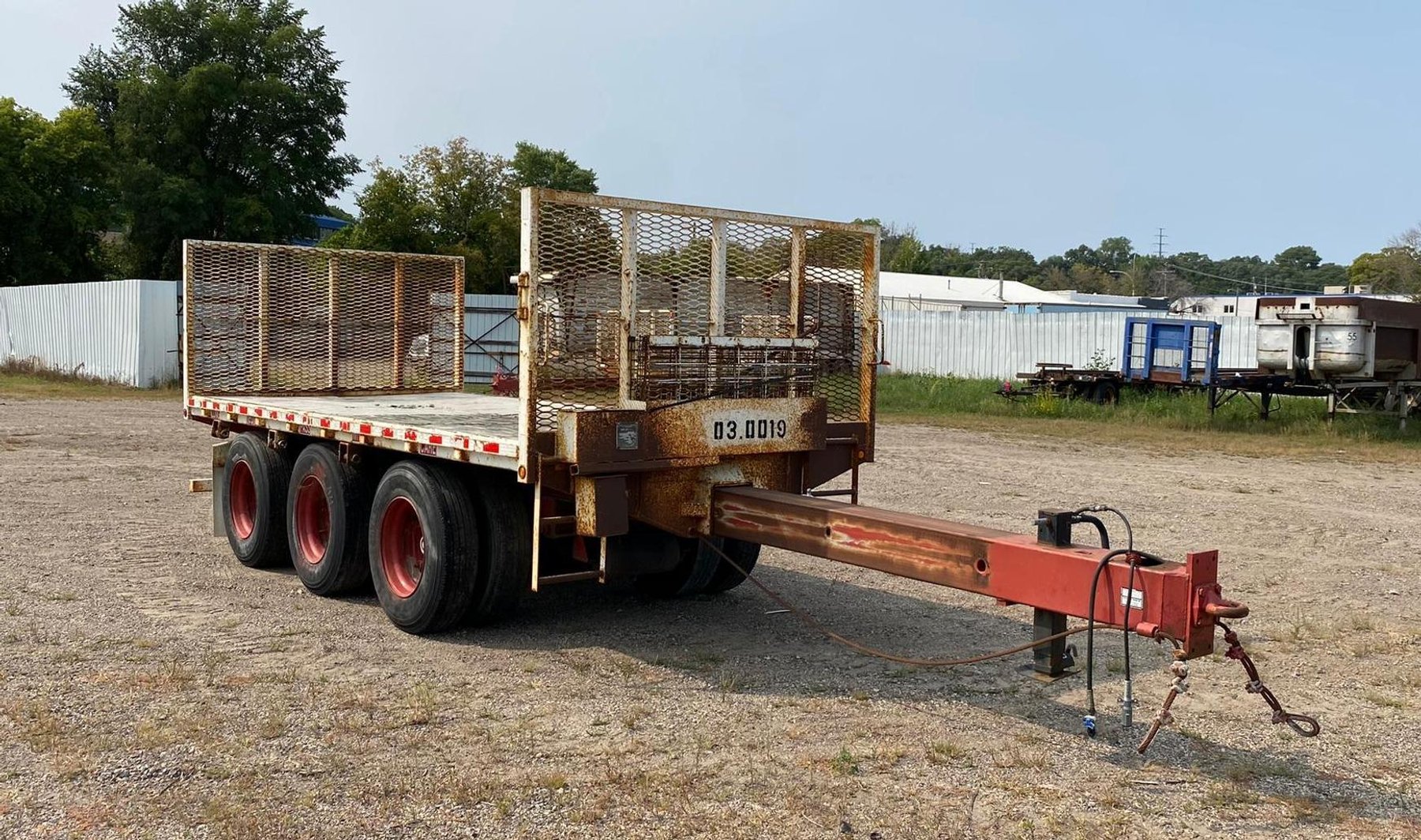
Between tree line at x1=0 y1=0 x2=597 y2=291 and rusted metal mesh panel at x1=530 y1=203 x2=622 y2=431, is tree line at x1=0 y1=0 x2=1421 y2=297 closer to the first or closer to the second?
tree line at x1=0 y1=0 x2=597 y2=291

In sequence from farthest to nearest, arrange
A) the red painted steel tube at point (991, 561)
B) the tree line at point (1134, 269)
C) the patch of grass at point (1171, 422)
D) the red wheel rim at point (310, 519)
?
the tree line at point (1134, 269), the patch of grass at point (1171, 422), the red wheel rim at point (310, 519), the red painted steel tube at point (991, 561)

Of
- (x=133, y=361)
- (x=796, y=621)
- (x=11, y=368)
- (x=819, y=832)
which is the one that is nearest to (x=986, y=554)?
(x=819, y=832)

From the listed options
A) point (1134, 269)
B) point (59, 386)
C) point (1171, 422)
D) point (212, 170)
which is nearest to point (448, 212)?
point (212, 170)

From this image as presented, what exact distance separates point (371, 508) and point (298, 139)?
137ft

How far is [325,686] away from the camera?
6.29m

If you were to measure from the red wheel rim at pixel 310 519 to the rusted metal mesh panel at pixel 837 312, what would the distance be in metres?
3.38

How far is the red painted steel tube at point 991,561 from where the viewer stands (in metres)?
4.66

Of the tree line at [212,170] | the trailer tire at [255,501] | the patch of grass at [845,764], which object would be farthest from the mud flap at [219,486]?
the tree line at [212,170]

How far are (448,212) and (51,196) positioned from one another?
12840mm

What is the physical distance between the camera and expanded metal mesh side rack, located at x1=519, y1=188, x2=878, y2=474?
636 centimetres

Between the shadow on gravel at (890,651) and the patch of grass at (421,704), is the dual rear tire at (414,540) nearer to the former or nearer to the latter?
the shadow on gravel at (890,651)

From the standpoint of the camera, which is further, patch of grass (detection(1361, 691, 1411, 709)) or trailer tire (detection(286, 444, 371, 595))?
trailer tire (detection(286, 444, 371, 595))

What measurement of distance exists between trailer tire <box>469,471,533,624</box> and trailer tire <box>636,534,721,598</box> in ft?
3.64

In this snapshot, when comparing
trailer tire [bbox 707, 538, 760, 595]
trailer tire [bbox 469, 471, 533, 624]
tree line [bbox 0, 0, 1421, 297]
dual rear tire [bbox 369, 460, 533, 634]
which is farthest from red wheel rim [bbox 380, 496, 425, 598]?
tree line [bbox 0, 0, 1421, 297]
